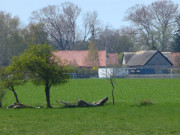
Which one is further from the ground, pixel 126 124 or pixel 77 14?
pixel 77 14

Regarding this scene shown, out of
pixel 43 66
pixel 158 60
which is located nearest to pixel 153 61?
pixel 158 60

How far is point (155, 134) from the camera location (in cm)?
1188

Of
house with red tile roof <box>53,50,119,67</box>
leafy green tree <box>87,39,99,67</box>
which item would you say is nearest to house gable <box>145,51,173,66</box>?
house with red tile roof <box>53,50,119,67</box>

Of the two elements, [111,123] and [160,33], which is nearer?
[111,123]

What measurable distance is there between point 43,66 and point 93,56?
63.9 metres

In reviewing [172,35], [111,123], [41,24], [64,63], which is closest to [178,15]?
[172,35]

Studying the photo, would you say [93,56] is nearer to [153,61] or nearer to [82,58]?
[82,58]

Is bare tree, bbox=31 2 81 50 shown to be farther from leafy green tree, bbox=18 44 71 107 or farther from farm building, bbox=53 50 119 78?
leafy green tree, bbox=18 44 71 107

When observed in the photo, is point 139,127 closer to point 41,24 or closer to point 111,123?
point 111,123

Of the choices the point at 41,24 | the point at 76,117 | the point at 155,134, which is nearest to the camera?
the point at 155,134

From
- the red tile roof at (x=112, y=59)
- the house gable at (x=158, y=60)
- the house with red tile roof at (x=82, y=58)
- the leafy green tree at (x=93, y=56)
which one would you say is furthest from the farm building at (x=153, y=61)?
the leafy green tree at (x=93, y=56)

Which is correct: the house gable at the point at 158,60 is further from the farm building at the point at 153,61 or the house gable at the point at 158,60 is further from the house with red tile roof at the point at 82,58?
the house with red tile roof at the point at 82,58

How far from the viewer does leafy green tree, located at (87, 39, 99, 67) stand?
8361 cm

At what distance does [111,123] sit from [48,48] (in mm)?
7953
